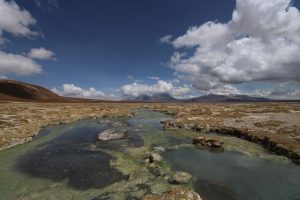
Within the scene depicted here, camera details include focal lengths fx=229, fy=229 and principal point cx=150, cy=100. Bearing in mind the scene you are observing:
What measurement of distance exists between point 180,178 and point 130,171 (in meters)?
6.25

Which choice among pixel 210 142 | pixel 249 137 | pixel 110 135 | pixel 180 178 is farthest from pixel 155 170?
pixel 249 137

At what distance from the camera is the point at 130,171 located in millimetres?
26750

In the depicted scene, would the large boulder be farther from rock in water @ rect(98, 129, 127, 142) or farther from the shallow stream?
rock in water @ rect(98, 129, 127, 142)

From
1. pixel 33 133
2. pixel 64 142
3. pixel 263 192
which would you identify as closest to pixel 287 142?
pixel 263 192

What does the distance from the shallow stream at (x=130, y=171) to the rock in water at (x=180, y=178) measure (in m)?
0.63

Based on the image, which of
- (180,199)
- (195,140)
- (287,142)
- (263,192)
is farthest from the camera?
(195,140)

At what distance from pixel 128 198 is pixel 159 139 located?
2433 centimetres

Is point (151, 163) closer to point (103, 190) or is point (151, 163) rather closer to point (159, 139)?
point (103, 190)

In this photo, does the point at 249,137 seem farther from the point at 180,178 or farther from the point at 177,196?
the point at 177,196

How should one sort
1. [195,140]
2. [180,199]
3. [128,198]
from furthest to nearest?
[195,140], [128,198], [180,199]

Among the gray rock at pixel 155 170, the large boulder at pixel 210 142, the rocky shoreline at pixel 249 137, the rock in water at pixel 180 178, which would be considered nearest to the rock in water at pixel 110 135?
the rocky shoreline at pixel 249 137

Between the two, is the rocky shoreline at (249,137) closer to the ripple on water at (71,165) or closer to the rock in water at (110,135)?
the rock in water at (110,135)

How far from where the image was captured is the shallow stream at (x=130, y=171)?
21625mm

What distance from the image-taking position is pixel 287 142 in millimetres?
35719
